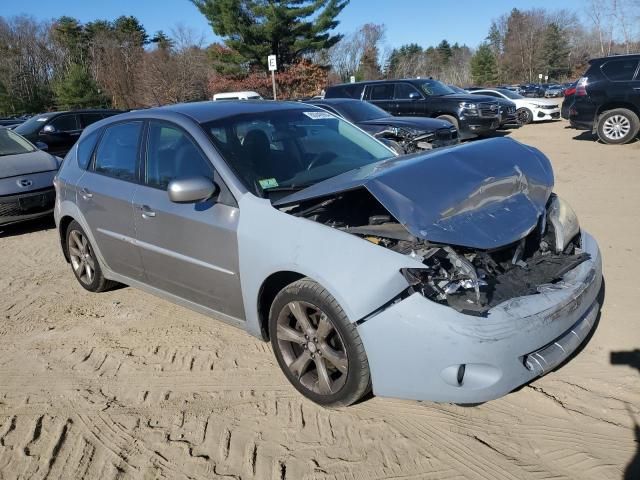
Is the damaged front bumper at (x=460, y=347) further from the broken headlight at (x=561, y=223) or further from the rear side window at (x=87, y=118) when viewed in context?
the rear side window at (x=87, y=118)

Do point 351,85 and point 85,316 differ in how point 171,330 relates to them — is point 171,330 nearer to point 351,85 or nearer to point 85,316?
point 85,316

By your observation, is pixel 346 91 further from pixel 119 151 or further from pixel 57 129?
pixel 119 151

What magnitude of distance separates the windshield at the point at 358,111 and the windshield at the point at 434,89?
348 cm

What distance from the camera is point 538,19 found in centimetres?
7469

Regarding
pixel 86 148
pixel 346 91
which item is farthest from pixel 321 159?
pixel 346 91

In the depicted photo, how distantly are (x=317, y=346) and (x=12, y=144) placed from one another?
7992 mm

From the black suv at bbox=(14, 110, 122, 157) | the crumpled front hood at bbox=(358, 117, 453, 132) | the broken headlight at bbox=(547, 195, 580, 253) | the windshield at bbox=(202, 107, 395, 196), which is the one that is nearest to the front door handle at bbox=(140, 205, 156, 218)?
the windshield at bbox=(202, 107, 395, 196)

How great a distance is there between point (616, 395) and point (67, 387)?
3.38 meters

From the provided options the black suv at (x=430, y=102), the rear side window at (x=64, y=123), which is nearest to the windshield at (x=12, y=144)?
the rear side window at (x=64, y=123)

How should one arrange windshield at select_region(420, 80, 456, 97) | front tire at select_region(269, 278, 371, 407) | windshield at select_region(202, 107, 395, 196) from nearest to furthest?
front tire at select_region(269, 278, 371, 407)
windshield at select_region(202, 107, 395, 196)
windshield at select_region(420, 80, 456, 97)

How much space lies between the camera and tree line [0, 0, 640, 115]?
38.2 metres

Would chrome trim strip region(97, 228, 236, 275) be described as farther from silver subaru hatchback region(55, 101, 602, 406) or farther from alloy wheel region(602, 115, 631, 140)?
alloy wheel region(602, 115, 631, 140)

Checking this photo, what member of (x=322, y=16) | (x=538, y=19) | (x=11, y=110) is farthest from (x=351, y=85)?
(x=538, y=19)

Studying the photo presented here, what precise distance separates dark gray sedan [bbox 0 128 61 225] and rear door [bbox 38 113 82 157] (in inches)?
200
